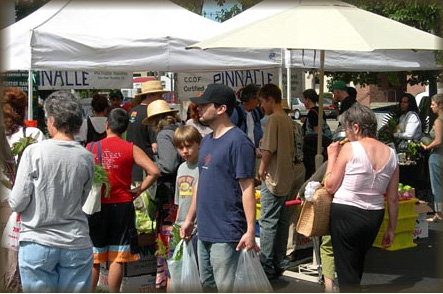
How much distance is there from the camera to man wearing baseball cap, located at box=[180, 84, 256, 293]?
400 centimetres

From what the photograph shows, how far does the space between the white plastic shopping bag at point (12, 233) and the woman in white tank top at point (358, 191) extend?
221 cm

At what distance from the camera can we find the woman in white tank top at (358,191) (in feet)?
15.0

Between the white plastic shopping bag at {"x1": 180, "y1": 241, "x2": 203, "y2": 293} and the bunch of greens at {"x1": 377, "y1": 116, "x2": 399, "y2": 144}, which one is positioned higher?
the bunch of greens at {"x1": 377, "y1": 116, "x2": 399, "y2": 144}

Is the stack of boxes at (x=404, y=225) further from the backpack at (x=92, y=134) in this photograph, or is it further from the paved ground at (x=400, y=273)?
the backpack at (x=92, y=134)

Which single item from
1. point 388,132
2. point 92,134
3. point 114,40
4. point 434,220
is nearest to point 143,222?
point 114,40

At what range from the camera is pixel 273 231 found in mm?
6375

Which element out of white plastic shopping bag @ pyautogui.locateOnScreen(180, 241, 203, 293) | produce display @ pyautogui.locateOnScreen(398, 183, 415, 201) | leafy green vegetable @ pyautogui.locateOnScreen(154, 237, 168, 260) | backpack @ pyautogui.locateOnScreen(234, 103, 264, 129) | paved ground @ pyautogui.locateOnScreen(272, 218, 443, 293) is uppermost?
backpack @ pyautogui.locateOnScreen(234, 103, 264, 129)

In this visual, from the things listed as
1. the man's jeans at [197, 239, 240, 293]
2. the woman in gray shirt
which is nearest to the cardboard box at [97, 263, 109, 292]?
the man's jeans at [197, 239, 240, 293]

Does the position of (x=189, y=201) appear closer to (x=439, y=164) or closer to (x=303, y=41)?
(x=303, y=41)

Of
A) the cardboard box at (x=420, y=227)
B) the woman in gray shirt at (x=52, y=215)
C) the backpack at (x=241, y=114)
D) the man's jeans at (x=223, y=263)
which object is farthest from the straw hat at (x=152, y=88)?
the cardboard box at (x=420, y=227)

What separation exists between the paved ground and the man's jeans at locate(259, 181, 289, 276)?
6.7 inches

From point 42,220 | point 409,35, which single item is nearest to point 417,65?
point 409,35

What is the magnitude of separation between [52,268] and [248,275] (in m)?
1.19

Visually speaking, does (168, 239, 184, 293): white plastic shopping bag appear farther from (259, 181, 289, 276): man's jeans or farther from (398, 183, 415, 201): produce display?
(398, 183, 415, 201): produce display
